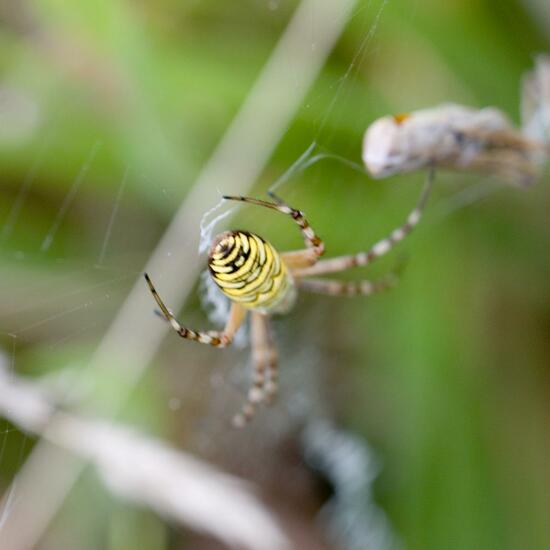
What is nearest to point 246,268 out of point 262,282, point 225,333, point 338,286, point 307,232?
point 262,282

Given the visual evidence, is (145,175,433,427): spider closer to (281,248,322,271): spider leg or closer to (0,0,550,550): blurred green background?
(281,248,322,271): spider leg

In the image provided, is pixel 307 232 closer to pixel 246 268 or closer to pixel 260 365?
pixel 246 268

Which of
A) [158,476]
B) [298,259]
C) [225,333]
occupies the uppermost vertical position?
[298,259]

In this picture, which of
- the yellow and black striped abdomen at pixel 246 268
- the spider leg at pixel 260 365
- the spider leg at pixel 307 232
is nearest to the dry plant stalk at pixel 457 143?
the spider leg at pixel 307 232

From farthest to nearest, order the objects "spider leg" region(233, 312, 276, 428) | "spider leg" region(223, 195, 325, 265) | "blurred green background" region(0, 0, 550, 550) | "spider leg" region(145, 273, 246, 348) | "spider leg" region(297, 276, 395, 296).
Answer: "blurred green background" region(0, 0, 550, 550), "spider leg" region(233, 312, 276, 428), "spider leg" region(297, 276, 395, 296), "spider leg" region(145, 273, 246, 348), "spider leg" region(223, 195, 325, 265)

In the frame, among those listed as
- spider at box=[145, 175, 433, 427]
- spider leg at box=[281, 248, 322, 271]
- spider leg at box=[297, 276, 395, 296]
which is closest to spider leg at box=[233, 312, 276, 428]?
spider at box=[145, 175, 433, 427]

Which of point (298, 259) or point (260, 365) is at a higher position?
point (298, 259)

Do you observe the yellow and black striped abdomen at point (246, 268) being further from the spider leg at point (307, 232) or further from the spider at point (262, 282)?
the spider leg at point (307, 232)
